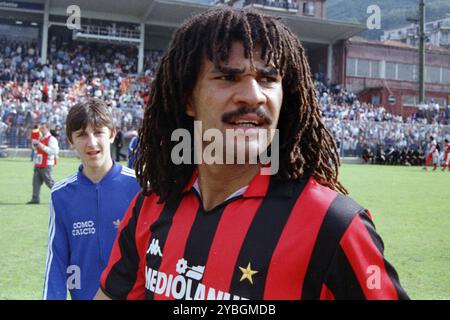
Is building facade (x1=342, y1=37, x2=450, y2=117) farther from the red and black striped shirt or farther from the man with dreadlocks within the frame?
the red and black striped shirt

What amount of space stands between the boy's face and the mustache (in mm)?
1981

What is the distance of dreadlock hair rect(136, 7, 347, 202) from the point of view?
1682mm

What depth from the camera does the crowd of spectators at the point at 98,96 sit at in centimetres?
2352

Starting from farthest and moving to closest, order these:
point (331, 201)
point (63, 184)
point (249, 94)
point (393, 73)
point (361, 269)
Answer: point (393, 73)
point (63, 184)
point (249, 94)
point (331, 201)
point (361, 269)

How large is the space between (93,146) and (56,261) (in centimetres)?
79

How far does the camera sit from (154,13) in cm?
3516

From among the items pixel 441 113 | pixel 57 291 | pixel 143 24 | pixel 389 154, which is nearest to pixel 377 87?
pixel 441 113

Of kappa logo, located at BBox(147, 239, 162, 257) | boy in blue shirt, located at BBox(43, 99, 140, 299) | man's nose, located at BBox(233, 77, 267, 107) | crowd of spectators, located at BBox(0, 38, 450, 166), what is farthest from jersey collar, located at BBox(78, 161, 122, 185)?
crowd of spectators, located at BBox(0, 38, 450, 166)

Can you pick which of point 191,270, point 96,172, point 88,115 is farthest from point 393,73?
point 191,270

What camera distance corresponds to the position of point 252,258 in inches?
60.6

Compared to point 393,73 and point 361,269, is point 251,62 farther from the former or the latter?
point 393,73

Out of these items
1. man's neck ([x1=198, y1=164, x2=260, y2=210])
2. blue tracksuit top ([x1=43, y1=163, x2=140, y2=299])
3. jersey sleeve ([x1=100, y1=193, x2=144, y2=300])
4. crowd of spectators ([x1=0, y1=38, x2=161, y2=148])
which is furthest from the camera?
crowd of spectators ([x1=0, y1=38, x2=161, y2=148])

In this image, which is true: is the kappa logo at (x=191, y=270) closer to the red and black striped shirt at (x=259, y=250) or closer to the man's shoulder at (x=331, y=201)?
the red and black striped shirt at (x=259, y=250)
